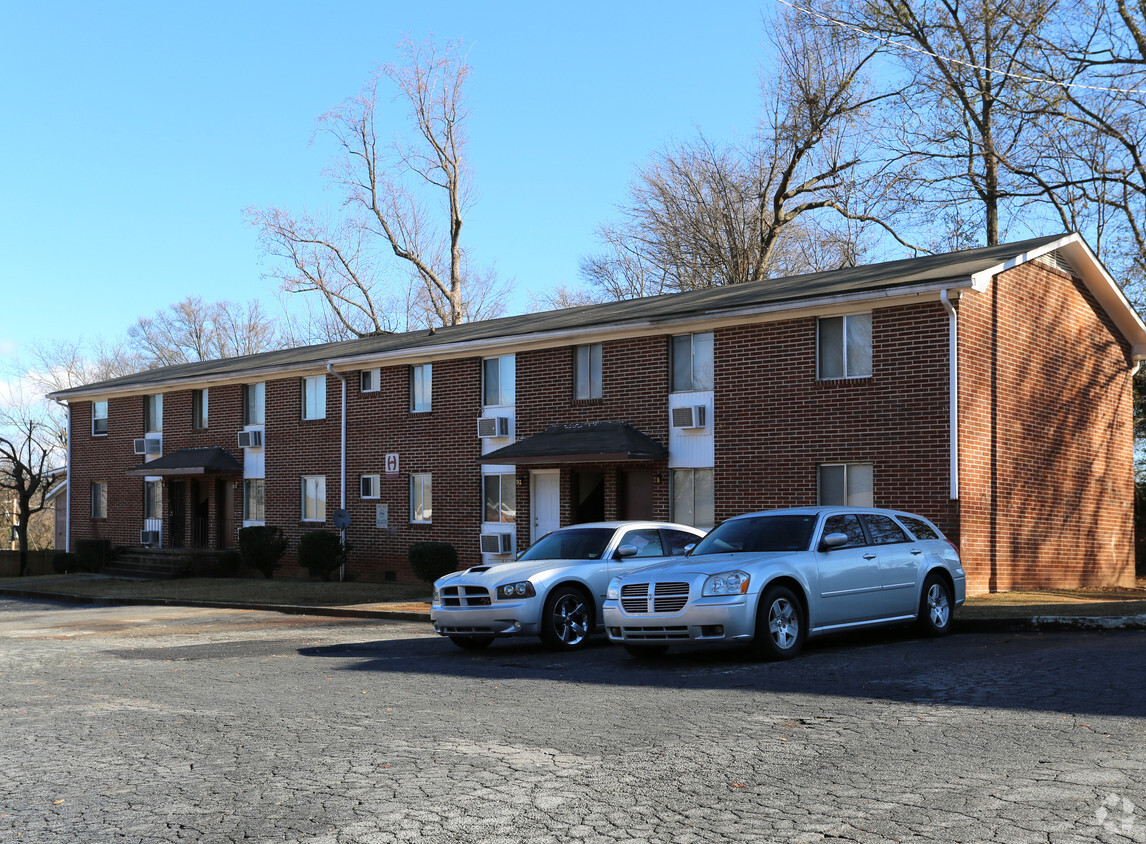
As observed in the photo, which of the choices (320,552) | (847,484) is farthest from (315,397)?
(847,484)

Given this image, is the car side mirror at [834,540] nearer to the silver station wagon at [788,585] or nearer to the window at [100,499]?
the silver station wagon at [788,585]

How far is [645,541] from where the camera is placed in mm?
14656

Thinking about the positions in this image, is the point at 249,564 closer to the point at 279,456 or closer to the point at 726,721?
the point at 279,456

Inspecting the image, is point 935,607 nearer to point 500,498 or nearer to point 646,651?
point 646,651

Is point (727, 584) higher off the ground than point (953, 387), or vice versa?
point (953, 387)

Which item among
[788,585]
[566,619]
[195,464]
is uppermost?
[195,464]

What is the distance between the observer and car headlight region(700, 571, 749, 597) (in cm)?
1145

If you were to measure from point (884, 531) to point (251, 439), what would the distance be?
22108mm

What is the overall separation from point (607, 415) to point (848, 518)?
11.0 meters

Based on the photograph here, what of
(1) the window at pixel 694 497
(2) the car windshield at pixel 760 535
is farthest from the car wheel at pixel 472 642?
(1) the window at pixel 694 497

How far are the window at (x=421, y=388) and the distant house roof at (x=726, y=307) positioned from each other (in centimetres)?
40

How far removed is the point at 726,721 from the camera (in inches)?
324

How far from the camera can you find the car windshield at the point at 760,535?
12.5 m

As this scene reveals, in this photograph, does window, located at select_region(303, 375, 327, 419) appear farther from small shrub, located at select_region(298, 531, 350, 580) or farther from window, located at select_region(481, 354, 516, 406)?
window, located at select_region(481, 354, 516, 406)
